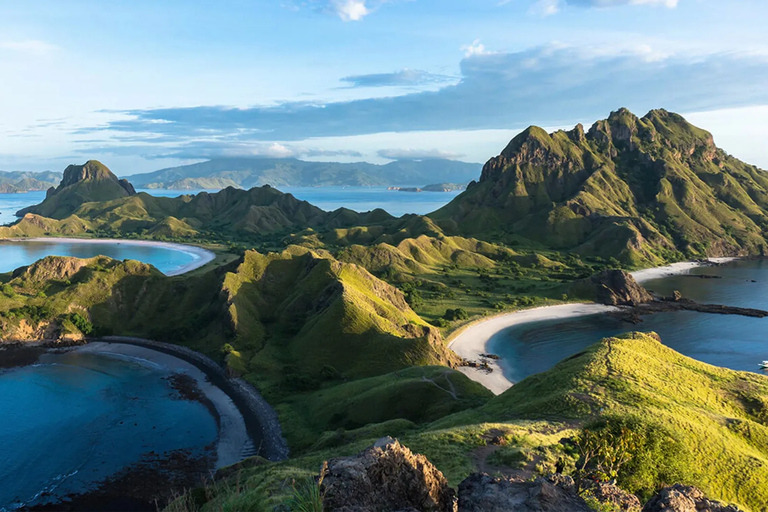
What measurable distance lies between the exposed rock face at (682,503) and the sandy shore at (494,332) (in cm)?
7494

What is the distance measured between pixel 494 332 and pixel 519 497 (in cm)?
12299

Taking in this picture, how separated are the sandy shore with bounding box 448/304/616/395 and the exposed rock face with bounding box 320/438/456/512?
78.4 m

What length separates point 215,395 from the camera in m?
91.8

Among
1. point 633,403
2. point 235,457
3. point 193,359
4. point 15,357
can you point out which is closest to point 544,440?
point 633,403

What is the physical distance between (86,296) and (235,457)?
8881cm

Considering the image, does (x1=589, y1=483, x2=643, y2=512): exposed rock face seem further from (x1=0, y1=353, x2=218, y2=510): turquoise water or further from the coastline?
(x1=0, y1=353, x2=218, y2=510): turquoise water

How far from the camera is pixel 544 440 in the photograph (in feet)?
136

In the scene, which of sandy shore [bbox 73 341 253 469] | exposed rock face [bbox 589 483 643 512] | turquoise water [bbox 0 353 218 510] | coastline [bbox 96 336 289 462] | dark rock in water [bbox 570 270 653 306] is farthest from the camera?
dark rock in water [bbox 570 270 653 306]

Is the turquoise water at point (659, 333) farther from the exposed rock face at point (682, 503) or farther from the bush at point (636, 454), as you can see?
the exposed rock face at point (682, 503)

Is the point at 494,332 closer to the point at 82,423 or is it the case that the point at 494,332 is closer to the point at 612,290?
the point at 612,290

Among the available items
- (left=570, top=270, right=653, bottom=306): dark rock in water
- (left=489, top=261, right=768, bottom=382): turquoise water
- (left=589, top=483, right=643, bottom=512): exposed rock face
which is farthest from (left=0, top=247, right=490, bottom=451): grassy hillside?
(left=570, top=270, right=653, bottom=306): dark rock in water

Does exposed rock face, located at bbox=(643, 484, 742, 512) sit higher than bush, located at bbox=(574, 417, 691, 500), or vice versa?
exposed rock face, located at bbox=(643, 484, 742, 512)

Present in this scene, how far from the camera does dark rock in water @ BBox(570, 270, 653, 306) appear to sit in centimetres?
17550

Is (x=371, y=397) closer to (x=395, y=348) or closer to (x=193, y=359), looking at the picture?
(x=395, y=348)
